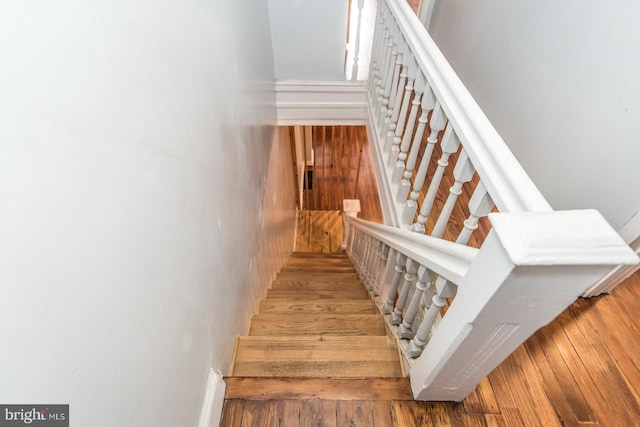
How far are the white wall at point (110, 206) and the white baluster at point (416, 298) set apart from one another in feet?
2.39

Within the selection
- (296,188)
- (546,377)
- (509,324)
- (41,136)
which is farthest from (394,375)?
(296,188)

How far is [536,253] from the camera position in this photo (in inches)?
20.2

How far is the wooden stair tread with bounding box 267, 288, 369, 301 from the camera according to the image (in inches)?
101

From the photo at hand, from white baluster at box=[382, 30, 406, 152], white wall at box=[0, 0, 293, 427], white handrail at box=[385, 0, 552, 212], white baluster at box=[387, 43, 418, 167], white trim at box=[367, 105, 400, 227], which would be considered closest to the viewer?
white wall at box=[0, 0, 293, 427]

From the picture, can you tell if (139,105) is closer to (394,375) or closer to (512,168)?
(512,168)

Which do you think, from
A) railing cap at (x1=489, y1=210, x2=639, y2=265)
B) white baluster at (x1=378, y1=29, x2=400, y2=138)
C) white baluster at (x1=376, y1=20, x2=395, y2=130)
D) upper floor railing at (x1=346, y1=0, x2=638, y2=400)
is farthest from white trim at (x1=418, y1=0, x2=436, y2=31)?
railing cap at (x1=489, y1=210, x2=639, y2=265)

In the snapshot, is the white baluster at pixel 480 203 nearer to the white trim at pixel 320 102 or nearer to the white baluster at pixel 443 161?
the white baluster at pixel 443 161

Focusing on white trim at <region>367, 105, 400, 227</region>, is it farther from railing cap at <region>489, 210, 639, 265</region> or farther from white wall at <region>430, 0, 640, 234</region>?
railing cap at <region>489, 210, 639, 265</region>

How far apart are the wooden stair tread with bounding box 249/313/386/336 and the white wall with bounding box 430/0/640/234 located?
1.19m

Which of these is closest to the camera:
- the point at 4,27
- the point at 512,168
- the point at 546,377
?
the point at 4,27

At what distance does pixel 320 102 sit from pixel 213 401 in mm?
2580

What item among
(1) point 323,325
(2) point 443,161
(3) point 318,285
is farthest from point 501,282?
(3) point 318,285

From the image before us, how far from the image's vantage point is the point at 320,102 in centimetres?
312

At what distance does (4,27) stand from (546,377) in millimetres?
1731
